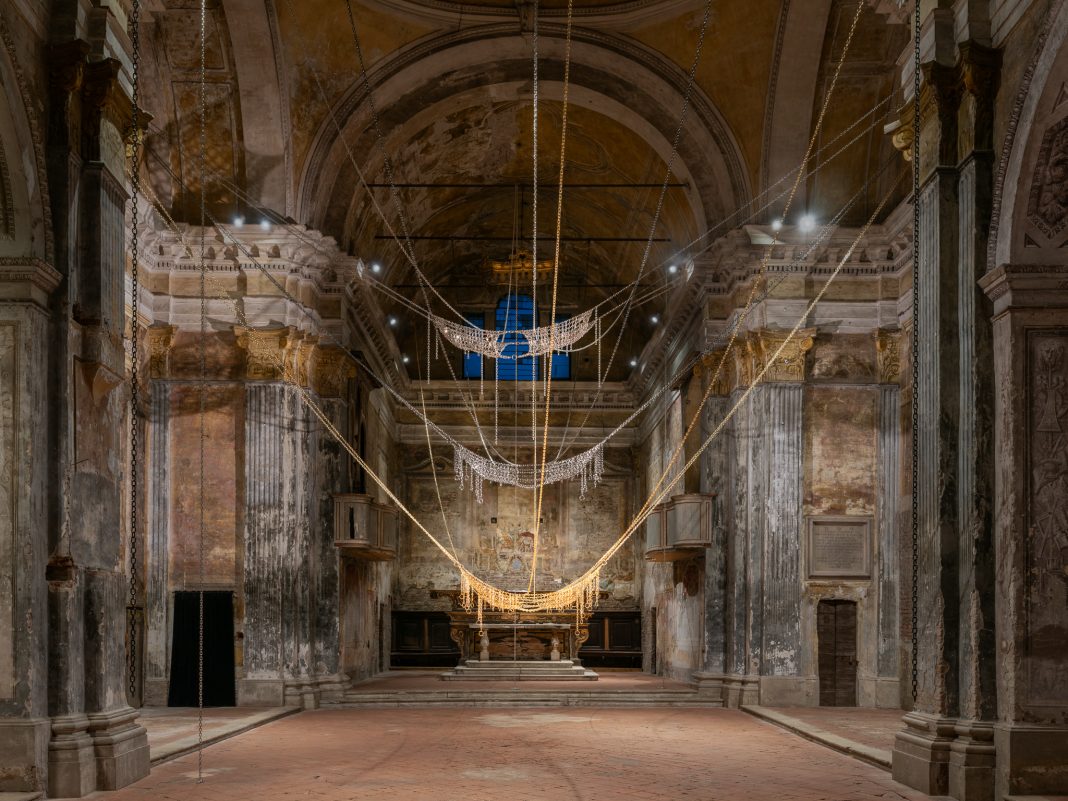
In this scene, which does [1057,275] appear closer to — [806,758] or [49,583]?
[806,758]

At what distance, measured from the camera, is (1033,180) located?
8.56 m

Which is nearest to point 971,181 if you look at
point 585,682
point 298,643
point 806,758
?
point 806,758

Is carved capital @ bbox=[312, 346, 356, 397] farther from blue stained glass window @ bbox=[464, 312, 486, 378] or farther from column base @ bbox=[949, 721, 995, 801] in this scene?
column base @ bbox=[949, 721, 995, 801]

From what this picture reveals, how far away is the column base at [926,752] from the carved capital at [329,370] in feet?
36.3

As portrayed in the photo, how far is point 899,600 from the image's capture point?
16562 millimetres

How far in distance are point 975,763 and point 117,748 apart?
256 inches

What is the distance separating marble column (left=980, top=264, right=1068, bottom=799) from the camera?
830 cm

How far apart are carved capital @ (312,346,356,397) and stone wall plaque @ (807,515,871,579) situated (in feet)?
24.4

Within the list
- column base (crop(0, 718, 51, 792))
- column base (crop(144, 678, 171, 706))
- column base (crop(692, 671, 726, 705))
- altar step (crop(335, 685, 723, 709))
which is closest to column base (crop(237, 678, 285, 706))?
column base (crop(144, 678, 171, 706))

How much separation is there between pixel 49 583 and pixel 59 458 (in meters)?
0.95

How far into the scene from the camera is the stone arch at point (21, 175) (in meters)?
8.59

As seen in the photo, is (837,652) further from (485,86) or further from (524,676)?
(485,86)

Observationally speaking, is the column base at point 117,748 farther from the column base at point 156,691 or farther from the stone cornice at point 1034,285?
the stone cornice at point 1034,285

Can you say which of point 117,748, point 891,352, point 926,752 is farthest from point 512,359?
point 926,752
